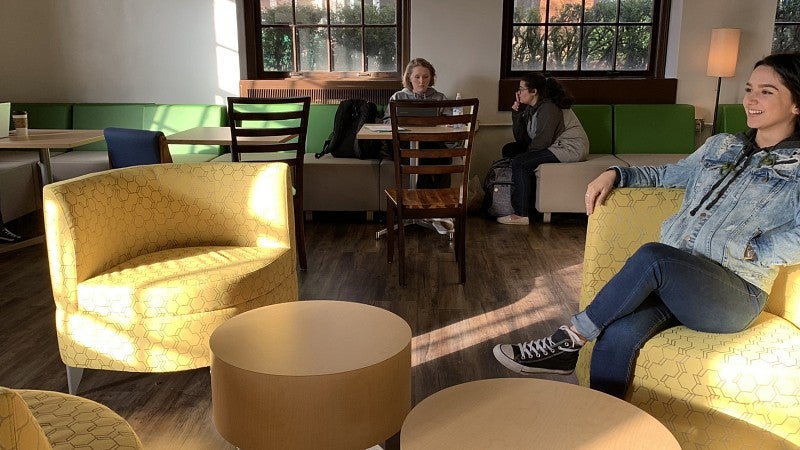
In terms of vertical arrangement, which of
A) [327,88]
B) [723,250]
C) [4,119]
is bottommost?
[723,250]

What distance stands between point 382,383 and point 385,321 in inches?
13.7

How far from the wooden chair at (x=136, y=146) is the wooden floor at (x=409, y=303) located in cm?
75

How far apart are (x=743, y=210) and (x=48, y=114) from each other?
5114 millimetres

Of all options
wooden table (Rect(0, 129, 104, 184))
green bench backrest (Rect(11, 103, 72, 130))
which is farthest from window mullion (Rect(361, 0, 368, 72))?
green bench backrest (Rect(11, 103, 72, 130))

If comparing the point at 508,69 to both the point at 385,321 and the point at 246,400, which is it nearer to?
the point at 385,321

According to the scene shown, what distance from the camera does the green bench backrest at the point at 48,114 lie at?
5430 mm

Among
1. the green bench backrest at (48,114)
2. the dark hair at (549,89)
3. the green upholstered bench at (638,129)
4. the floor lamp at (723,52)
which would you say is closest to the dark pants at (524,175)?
the dark hair at (549,89)

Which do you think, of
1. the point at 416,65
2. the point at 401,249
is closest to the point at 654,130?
the point at 416,65

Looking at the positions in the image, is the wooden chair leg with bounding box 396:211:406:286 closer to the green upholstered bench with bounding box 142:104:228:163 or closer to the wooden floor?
the wooden floor

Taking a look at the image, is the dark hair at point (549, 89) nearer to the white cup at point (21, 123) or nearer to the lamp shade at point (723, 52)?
the lamp shade at point (723, 52)

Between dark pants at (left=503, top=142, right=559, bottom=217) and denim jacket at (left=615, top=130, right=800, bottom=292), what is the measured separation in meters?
2.65

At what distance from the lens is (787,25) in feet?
18.2

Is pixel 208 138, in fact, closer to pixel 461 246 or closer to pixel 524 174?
pixel 461 246

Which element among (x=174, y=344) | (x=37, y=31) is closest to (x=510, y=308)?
(x=174, y=344)
